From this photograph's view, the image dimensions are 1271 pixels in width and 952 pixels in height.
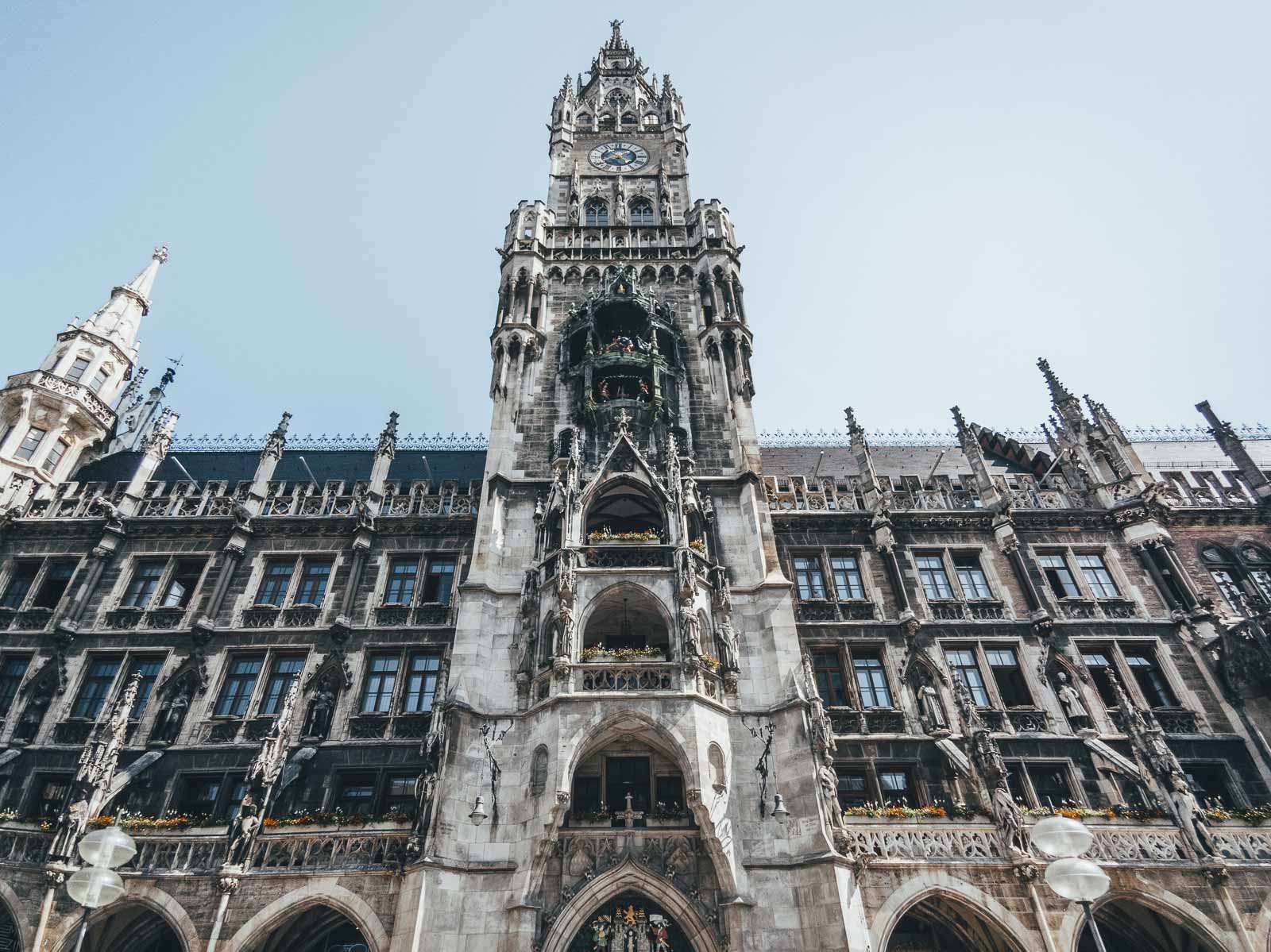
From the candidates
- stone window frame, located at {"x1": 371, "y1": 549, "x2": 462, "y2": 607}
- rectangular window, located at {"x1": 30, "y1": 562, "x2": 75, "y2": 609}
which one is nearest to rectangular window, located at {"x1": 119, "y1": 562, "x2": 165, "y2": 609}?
rectangular window, located at {"x1": 30, "y1": 562, "x2": 75, "y2": 609}

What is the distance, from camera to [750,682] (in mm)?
21719

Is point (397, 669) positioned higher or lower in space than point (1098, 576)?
lower

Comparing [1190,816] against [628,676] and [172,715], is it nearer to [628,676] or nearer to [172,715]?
[628,676]

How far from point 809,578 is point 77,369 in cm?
3686

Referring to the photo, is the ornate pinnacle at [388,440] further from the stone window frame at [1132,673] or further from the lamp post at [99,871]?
the stone window frame at [1132,673]

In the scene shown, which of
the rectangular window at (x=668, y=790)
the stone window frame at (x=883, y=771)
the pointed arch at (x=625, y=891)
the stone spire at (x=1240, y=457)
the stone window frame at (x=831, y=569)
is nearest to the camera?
the pointed arch at (x=625, y=891)

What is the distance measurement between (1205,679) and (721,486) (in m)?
17.3

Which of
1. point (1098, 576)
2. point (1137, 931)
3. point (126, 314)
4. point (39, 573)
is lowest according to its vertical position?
point (1137, 931)

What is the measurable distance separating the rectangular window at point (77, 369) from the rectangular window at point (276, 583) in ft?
57.8

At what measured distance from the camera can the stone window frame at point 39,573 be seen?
25.5 meters

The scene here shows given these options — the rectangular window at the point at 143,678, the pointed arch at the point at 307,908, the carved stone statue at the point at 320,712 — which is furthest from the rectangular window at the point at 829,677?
the rectangular window at the point at 143,678

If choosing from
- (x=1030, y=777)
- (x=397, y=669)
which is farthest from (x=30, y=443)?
(x=1030, y=777)

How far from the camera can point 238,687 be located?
23734 mm

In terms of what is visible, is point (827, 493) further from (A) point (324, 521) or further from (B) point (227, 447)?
(B) point (227, 447)
